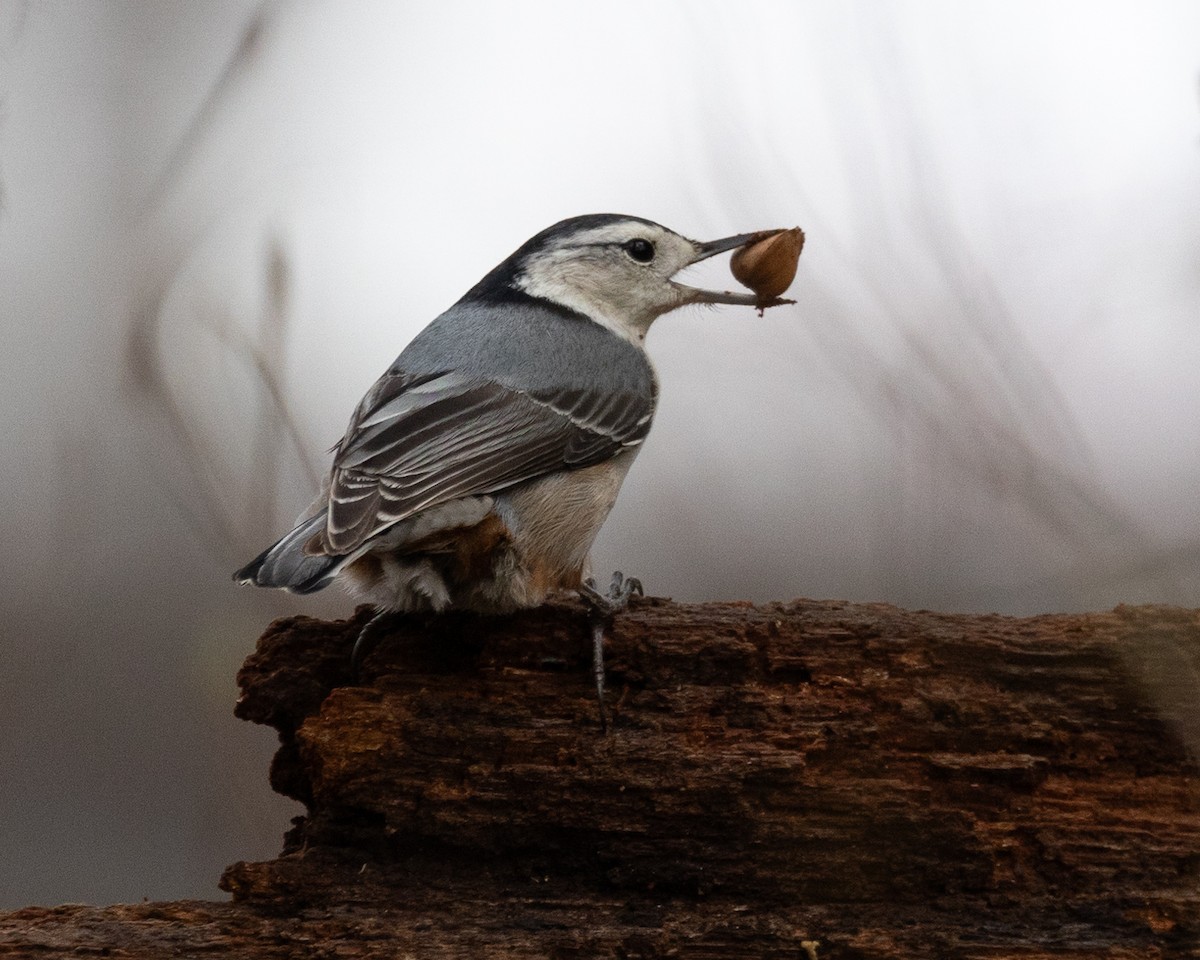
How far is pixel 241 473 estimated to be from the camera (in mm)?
2545

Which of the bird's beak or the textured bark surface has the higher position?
the bird's beak

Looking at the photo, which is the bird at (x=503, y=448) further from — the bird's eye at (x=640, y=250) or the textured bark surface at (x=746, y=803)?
the textured bark surface at (x=746, y=803)

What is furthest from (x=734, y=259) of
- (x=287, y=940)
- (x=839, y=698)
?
(x=287, y=940)

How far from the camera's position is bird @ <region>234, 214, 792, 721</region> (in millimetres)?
2449

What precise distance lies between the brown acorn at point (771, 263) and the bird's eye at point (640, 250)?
0.91 ft

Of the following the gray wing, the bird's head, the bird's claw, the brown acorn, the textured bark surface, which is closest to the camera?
the textured bark surface

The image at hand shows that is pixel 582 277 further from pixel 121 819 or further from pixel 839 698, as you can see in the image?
pixel 121 819

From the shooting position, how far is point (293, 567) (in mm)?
2277

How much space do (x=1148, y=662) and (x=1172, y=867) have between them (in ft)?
1.16

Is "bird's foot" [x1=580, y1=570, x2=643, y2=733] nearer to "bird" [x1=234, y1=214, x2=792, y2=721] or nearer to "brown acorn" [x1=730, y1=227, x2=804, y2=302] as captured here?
"bird" [x1=234, y1=214, x2=792, y2=721]

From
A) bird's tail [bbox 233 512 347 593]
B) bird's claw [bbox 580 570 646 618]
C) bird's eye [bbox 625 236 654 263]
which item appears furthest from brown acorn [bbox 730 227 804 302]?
bird's tail [bbox 233 512 347 593]

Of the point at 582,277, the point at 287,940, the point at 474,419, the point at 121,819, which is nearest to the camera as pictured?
the point at 287,940

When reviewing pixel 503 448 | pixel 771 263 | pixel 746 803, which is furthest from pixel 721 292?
pixel 746 803

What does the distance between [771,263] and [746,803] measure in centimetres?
142
